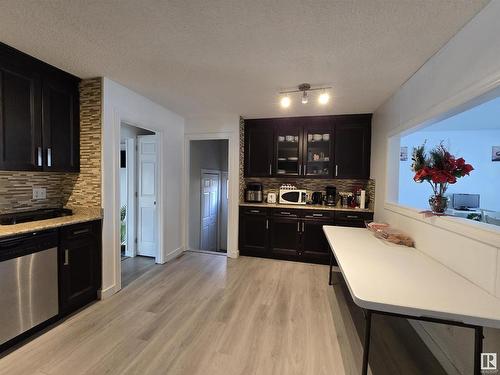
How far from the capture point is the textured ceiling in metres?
1.45

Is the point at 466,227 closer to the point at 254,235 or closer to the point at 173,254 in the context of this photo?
the point at 254,235

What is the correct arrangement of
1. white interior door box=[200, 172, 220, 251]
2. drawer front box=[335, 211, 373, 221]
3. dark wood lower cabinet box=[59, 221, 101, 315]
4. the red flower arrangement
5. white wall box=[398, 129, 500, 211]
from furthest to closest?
1. white interior door box=[200, 172, 220, 251]
2. white wall box=[398, 129, 500, 211]
3. drawer front box=[335, 211, 373, 221]
4. dark wood lower cabinet box=[59, 221, 101, 315]
5. the red flower arrangement

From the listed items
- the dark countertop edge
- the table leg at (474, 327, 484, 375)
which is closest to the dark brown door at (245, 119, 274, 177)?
the dark countertop edge

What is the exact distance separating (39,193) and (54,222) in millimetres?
686

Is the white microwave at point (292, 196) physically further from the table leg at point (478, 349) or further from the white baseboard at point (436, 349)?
the table leg at point (478, 349)

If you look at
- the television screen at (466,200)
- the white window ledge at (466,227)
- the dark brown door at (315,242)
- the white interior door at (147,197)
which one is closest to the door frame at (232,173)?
the white interior door at (147,197)

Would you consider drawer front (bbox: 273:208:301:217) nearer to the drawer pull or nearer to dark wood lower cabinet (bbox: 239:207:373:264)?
dark wood lower cabinet (bbox: 239:207:373:264)

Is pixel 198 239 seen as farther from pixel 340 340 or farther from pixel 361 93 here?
pixel 361 93

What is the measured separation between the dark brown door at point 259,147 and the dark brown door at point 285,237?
0.89 meters

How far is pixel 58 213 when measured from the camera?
2.45 m

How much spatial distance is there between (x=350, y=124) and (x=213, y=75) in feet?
8.12

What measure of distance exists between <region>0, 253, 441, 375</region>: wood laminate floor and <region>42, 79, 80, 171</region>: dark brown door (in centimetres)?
156

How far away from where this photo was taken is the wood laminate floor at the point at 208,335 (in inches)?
66.8

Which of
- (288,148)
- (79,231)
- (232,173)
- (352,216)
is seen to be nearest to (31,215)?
(79,231)
